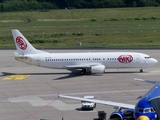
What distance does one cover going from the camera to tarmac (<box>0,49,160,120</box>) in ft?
146

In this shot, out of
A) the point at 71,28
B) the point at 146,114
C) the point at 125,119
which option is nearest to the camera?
the point at 146,114

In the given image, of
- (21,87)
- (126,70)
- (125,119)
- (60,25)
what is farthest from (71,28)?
(125,119)

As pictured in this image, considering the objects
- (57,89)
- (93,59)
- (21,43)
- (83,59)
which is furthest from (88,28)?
(57,89)

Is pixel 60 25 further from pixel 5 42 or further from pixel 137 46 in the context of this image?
pixel 137 46

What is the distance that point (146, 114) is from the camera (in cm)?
3183

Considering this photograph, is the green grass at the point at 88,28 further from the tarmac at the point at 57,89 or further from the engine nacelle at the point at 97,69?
the engine nacelle at the point at 97,69

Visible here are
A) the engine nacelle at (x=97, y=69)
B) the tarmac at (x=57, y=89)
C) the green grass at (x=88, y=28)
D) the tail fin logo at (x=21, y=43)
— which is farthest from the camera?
the green grass at (x=88, y=28)

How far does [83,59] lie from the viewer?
69.2 metres

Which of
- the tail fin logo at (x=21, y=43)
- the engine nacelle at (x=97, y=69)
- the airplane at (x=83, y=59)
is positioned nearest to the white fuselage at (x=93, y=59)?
the airplane at (x=83, y=59)

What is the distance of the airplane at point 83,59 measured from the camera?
68.3 m

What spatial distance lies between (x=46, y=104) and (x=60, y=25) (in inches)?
4178

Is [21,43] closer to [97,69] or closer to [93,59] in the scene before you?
[93,59]

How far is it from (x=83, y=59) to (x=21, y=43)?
30.5ft

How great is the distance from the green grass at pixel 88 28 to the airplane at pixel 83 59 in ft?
104
